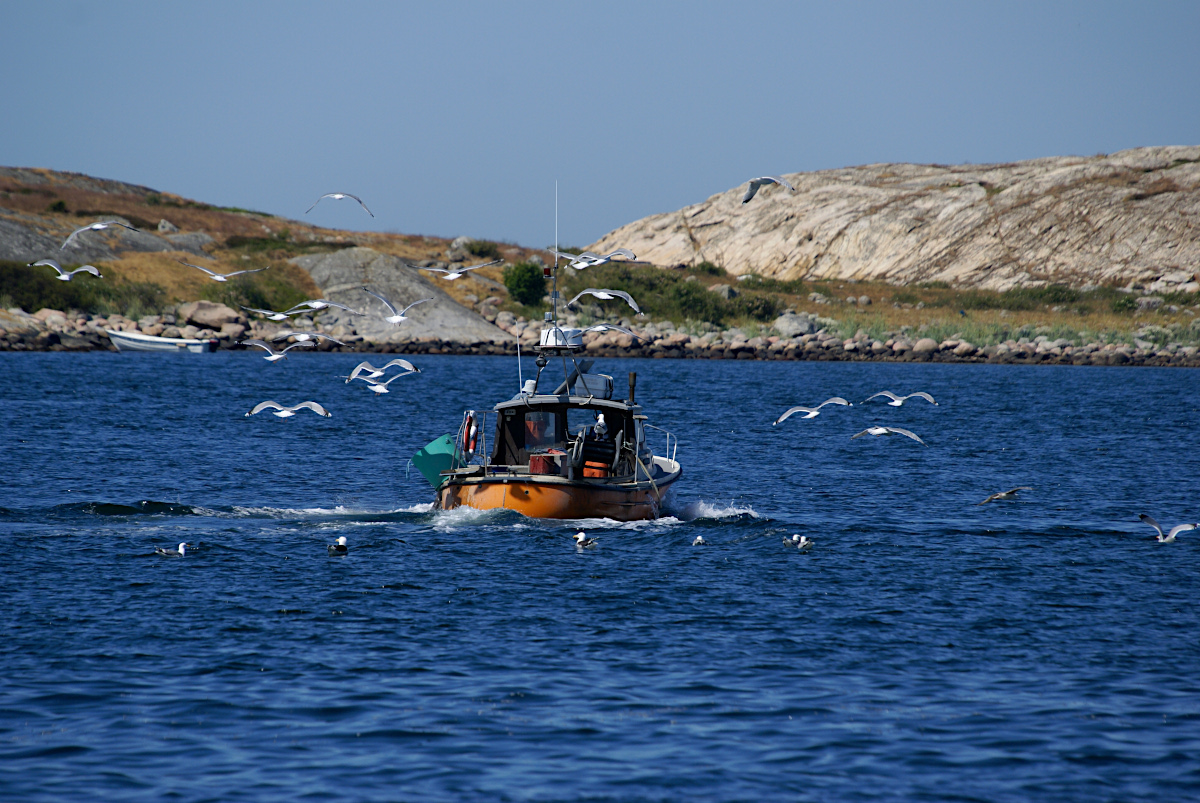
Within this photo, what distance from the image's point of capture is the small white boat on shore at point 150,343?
88.9m

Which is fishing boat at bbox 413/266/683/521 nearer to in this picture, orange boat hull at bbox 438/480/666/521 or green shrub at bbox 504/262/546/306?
orange boat hull at bbox 438/480/666/521

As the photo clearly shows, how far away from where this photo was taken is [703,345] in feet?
327

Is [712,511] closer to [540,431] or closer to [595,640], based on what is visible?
[540,431]

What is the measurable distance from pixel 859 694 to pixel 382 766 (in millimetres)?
5498

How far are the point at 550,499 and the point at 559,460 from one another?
110 cm

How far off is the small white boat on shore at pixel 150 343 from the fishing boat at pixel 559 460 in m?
71.0

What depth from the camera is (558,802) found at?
10.4m

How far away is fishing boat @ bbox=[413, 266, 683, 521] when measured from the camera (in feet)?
71.0

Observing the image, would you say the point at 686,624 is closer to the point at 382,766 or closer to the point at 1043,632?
the point at 1043,632

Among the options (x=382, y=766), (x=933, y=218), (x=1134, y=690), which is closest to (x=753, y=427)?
(x=1134, y=690)

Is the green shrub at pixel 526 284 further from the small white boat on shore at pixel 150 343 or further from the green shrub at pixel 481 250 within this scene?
the small white boat on shore at pixel 150 343

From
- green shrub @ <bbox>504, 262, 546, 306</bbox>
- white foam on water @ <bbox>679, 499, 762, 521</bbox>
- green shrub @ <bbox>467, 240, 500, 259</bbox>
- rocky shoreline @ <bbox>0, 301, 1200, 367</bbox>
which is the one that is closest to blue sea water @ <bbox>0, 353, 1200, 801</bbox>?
white foam on water @ <bbox>679, 499, 762, 521</bbox>

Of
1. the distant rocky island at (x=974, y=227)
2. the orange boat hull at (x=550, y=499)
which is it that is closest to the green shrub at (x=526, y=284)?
the distant rocky island at (x=974, y=227)

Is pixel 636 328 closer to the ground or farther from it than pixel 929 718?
farther from it
